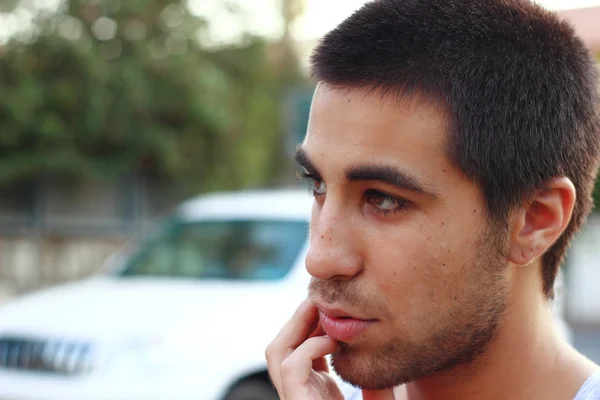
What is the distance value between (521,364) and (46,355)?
4.07m

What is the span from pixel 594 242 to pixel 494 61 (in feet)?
43.5

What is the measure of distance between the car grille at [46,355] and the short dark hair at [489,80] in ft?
12.4

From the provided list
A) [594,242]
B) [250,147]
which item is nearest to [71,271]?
[250,147]

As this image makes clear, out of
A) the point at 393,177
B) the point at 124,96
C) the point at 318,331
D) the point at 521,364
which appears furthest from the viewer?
the point at 124,96

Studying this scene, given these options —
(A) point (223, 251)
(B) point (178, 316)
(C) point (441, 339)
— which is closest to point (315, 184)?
(C) point (441, 339)

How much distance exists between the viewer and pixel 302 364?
70.0 inches

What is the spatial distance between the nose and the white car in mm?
3259

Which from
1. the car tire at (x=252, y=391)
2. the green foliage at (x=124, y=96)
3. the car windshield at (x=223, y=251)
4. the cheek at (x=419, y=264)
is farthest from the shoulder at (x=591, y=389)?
the green foliage at (x=124, y=96)

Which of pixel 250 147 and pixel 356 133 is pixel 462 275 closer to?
pixel 356 133

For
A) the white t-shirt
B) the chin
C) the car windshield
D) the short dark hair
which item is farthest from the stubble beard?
the car windshield

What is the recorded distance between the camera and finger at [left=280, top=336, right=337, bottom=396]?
1.76 meters

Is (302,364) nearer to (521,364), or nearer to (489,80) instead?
(521,364)

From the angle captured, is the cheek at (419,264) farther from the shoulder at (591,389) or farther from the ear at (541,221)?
the shoulder at (591,389)

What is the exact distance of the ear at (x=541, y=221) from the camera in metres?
1.62
